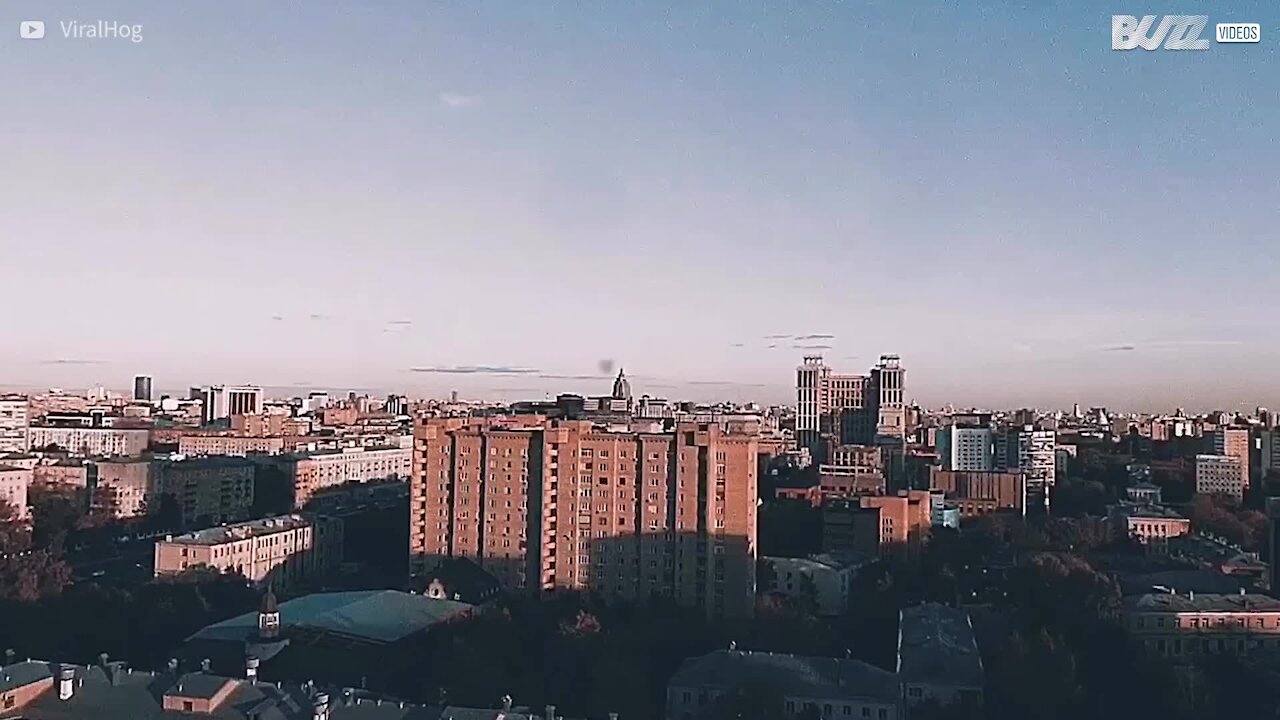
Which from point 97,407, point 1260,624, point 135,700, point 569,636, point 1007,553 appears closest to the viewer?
point 135,700

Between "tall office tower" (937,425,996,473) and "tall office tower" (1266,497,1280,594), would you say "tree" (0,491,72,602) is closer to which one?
"tall office tower" (1266,497,1280,594)

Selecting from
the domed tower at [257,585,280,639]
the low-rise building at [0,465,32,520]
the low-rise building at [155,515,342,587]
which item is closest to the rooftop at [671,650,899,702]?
the domed tower at [257,585,280,639]

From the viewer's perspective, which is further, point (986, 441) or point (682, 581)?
point (986, 441)

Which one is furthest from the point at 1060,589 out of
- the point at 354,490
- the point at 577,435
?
the point at 354,490

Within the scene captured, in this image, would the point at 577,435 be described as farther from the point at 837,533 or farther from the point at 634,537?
the point at 837,533

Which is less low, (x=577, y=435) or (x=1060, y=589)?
(x=577, y=435)

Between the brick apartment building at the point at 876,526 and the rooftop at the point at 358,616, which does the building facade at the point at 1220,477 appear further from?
the rooftop at the point at 358,616

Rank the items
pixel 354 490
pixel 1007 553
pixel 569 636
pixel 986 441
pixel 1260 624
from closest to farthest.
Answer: pixel 569 636, pixel 1260 624, pixel 1007 553, pixel 354 490, pixel 986 441
